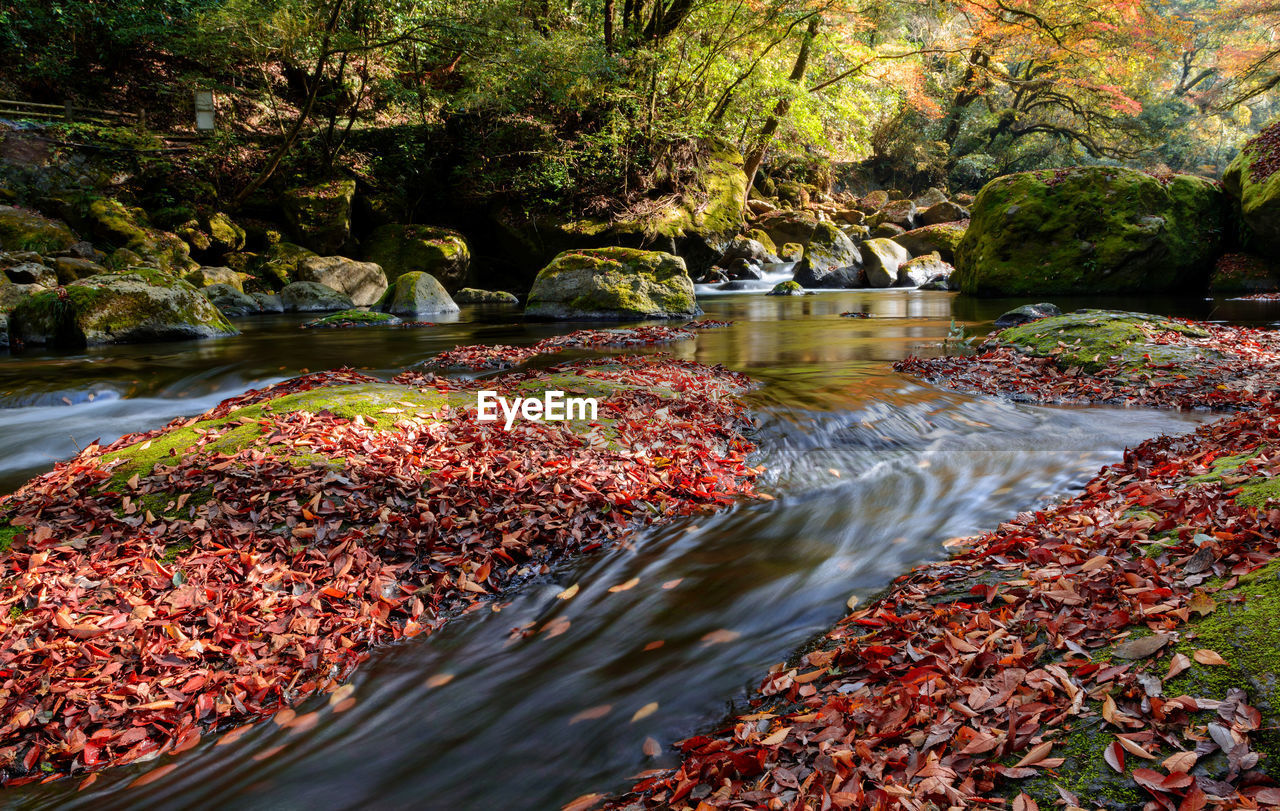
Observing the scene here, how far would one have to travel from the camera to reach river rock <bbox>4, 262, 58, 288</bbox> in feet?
36.5

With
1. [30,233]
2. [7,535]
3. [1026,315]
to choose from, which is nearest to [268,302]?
[30,233]

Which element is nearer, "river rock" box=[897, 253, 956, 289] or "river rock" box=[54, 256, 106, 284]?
"river rock" box=[54, 256, 106, 284]

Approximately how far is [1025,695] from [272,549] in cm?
322

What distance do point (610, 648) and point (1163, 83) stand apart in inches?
1811

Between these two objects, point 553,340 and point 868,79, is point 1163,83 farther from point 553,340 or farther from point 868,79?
point 553,340

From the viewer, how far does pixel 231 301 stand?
49.1 ft

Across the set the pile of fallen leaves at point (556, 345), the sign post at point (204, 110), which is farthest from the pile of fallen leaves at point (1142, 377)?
the sign post at point (204, 110)

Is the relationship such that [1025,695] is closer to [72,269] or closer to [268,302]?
[72,269]

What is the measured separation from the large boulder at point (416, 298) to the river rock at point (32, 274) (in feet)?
18.9

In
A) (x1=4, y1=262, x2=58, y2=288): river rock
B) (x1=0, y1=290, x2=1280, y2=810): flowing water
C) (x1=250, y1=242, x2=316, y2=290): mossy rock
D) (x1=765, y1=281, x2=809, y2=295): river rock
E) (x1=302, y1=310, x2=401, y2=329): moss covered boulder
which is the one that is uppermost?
(x1=250, y1=242, x2=316, y2=290): mossy rock

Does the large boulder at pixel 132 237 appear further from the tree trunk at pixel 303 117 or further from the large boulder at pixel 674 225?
the large boulder at pixel 674 225

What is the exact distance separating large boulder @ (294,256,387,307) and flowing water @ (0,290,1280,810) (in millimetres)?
9635

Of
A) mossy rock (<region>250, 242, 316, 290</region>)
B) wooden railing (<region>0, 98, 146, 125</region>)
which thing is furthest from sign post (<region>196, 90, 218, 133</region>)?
mossy rock (<region>250, 242, 316, 290</region>)

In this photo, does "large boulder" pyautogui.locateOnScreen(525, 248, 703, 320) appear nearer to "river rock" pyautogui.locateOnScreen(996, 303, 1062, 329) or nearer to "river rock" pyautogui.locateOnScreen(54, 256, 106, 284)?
"river rock" pyautogui.locateOnScreen(996, 303, 1062, 329)
